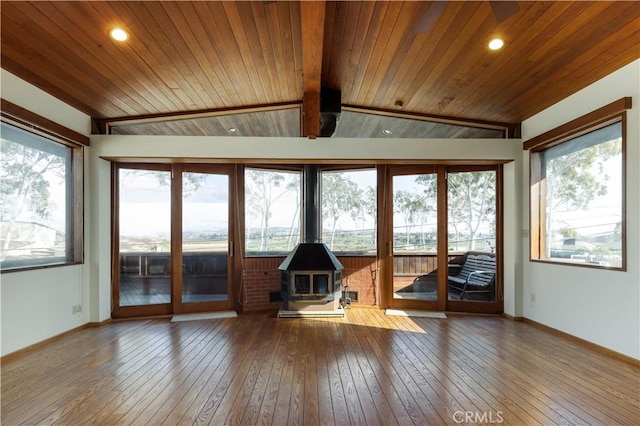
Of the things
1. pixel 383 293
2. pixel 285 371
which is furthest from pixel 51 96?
pixel 383 293

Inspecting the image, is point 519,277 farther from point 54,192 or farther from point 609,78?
point 54,192

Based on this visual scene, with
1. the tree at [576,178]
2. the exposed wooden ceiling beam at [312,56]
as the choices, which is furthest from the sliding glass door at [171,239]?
the tree at [576,178]

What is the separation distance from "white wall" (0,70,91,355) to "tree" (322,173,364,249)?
338 cm

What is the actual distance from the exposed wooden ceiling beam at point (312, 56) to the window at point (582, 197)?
294 cm

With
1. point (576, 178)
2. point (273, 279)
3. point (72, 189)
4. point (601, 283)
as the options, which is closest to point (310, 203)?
point (273, 279)

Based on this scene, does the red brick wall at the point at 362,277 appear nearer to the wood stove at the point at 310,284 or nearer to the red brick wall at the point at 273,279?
the red brick wall at the point at 273,279

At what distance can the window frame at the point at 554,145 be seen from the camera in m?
3.29

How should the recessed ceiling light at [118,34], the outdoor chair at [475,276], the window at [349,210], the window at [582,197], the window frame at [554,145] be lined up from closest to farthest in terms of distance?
the recessed ceiling light at [118,34] < the window frame at [554,145] < the window at [582,197] < the outdoor chair at [475,276] < the window at [349,210]

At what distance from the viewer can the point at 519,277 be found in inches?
187

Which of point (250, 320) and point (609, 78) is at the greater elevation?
point (609, 78)

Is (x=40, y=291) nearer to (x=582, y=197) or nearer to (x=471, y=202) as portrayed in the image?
(x=471, y=202)

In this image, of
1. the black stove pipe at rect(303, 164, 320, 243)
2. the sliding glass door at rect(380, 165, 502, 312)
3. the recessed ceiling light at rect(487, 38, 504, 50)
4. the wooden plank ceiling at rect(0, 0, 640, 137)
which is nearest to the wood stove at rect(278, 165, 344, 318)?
the black stove pipe at rect(303, 164, 320, 243)

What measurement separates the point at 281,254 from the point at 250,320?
4.07 feet

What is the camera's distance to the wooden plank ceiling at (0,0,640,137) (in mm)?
2557
